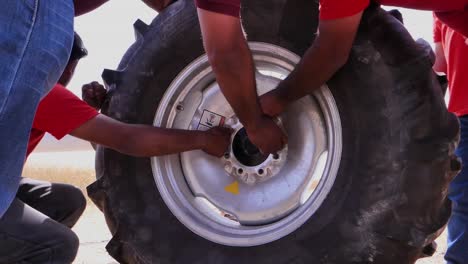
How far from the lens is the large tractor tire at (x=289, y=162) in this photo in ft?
7.21

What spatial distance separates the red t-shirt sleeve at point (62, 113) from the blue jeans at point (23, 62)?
123 cm

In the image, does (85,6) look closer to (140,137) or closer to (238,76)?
(140,137)

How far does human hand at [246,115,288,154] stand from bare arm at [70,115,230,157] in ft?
0.81

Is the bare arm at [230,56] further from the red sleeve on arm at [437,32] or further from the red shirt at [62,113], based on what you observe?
the red sleeve on arm at [437,32]

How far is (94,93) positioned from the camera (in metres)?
3.02

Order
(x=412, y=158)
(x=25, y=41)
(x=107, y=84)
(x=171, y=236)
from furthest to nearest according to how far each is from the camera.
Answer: (x=107, y=84) → (x=171, y=236) → (x=412, y=158) → (x=25, y=41)

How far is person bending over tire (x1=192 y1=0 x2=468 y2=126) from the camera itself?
2.18 m

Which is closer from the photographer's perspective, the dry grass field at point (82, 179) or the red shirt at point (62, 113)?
the red shirt at point (62, 113)

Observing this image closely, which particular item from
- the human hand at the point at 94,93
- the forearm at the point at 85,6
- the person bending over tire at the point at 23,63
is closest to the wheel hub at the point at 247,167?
the human hand at the point at 94,93

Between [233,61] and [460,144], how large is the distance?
1296 millimetres

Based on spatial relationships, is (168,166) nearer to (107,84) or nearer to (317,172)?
(107,84)

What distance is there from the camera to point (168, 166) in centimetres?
268

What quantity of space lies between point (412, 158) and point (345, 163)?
24 centimetres

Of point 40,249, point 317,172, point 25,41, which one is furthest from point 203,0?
point 40,249
